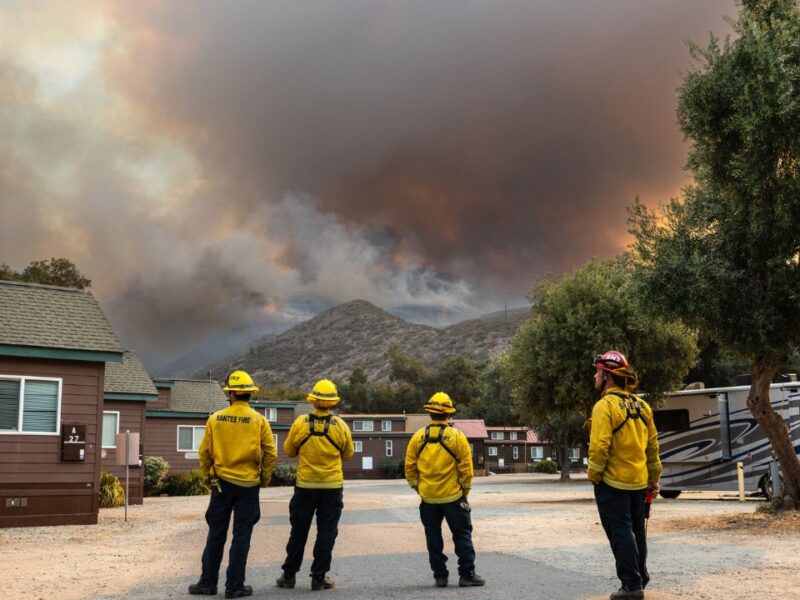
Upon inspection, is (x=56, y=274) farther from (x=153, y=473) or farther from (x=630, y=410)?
(x=630, y=410)

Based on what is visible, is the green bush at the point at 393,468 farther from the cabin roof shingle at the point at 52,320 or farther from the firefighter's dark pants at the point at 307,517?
the firefighter's dark pants at the point at 307,517

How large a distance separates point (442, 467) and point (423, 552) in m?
3.74

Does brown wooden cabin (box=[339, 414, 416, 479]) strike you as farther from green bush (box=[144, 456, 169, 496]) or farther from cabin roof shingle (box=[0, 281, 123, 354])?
cabin roof shingle (box=[0, 281, 123, 354])

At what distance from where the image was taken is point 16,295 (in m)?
20.6

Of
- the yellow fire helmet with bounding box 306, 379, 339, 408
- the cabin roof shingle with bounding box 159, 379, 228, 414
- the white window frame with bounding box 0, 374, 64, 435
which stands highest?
the cabin roof shingle with bounding box 159, 379, 228, 414

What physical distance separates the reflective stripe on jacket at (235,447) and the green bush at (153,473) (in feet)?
89.8

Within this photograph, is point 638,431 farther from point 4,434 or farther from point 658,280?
point 4,434

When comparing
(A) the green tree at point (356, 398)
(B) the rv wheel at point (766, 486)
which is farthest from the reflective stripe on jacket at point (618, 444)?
(A) the green tree at point (356, 398)

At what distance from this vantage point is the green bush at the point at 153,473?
34.7 m

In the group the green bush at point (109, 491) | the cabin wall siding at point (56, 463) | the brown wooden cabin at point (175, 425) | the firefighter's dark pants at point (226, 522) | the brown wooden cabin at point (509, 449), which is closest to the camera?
the firefighter's dark pants at point (226, 522)

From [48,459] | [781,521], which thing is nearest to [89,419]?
[48,459]

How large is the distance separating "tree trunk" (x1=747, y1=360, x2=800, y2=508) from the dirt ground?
1002 mm

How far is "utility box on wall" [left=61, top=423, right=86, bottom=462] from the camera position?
19439mm

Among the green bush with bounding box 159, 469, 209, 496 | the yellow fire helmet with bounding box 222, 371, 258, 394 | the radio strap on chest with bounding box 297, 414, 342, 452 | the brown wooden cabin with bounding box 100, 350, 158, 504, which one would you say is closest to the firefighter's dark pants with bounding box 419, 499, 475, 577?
the radio strap on chest with bounding box 297, 414, 342, 452
